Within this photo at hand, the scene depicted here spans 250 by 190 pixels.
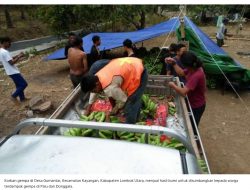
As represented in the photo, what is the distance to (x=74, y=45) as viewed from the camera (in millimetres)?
5496

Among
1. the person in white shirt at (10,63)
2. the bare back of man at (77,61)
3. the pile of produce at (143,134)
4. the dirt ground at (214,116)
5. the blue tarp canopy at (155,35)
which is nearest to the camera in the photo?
the pile of produce at (143,134)

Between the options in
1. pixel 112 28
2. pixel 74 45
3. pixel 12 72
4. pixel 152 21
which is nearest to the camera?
pixel 74 45

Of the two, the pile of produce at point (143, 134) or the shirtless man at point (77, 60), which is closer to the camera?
the pile of produce at point (143, 134)

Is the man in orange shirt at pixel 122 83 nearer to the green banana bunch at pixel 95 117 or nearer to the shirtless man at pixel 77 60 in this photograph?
the green banana bunch at pixel 95 117

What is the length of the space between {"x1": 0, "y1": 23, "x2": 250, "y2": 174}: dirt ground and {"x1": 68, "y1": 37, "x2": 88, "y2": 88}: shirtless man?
145 cm

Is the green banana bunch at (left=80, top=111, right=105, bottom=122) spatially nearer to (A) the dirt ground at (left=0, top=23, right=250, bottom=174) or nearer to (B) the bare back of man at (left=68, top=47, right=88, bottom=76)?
(B) the bare back of man at (left=68, top=47, right=88, bottom=76)

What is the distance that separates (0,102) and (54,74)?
121 inches

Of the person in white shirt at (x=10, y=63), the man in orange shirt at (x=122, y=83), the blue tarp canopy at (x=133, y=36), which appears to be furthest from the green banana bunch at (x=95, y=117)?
the blue tarp canopy at (x=133, y=36)

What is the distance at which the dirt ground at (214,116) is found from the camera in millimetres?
5200

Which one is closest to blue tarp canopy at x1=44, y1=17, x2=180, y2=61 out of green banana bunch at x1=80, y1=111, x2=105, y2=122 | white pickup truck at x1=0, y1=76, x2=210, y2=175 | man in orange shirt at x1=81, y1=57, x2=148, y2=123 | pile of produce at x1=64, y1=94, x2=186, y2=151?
pile of produce at x1=64, y1=94, x2=186, y2=151

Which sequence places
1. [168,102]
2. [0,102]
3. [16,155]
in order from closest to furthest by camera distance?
[16,155], [168,102], [0,102]

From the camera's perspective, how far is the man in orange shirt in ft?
10.4

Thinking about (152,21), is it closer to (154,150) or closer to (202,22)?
(202,22)
